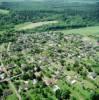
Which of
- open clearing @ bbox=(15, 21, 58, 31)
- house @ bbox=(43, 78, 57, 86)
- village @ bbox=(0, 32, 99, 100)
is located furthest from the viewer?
open clearing @ bbox=(15, 21, 58, 31)

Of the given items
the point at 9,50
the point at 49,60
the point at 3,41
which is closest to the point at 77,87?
the point at 49,60

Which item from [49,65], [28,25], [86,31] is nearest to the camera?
[49,65]

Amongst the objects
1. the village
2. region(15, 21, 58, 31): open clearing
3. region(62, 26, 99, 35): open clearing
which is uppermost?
the village

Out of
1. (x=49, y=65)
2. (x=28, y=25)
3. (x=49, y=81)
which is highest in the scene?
(x=49, y=81)

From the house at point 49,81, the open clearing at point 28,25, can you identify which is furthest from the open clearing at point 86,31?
the house at point 49,81

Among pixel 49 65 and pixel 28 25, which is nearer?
pixel 49 65

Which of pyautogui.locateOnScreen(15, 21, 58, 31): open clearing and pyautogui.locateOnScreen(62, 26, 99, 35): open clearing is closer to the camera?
pyautogui.locateOnScreen(62, 26, 99, 35): open clearing

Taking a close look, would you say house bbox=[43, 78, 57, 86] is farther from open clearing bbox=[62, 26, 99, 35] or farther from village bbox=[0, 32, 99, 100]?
open clearing bbox=[62, 26, 99, 35]

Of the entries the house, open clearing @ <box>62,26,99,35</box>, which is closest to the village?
the house

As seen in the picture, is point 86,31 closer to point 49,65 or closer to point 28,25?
point 28,25

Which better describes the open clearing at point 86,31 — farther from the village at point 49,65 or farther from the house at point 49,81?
the house at point 49,81

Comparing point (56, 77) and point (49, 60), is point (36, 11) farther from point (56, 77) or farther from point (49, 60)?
point (56, 77)

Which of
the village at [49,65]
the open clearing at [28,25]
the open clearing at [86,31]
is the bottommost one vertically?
the open clearing at [86,31]

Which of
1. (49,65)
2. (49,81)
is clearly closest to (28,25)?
(49,65)
